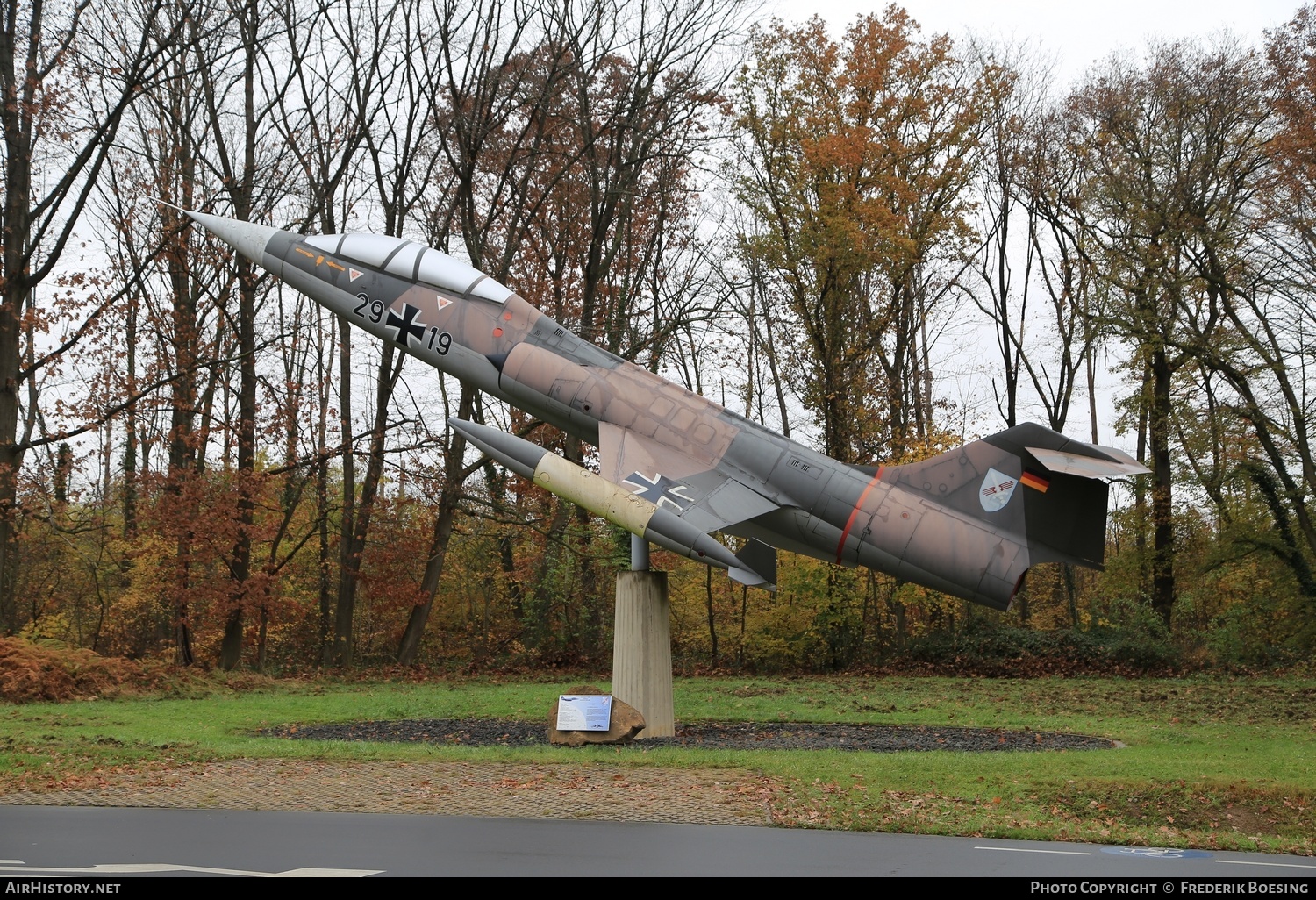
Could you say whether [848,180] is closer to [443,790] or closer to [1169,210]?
[1169,210]

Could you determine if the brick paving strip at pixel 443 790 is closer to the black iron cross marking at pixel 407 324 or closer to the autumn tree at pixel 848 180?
the black iron cross marking at pixel 407 324

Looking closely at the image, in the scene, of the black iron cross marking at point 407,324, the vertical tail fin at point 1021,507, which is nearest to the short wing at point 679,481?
the vertical tail fin at point 1021,507

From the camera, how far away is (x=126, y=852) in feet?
20.8

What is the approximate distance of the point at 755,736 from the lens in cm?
1329

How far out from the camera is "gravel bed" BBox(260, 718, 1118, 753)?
40.5 feet

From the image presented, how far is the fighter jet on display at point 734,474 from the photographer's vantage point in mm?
12398

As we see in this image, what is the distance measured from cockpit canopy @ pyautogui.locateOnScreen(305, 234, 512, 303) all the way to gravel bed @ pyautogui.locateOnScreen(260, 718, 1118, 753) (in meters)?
5.45

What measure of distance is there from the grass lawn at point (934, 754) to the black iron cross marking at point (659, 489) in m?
2.73

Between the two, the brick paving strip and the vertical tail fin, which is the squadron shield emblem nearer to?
the vertical tail fin

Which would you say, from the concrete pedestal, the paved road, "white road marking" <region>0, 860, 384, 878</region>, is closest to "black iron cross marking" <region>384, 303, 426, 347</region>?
the concrete pedestal

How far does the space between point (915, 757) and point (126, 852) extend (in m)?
7.44

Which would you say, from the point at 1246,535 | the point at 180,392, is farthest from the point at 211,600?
the point at 1246,535
